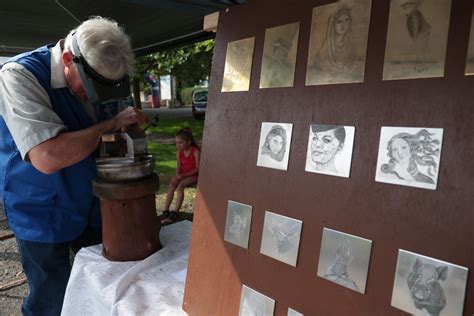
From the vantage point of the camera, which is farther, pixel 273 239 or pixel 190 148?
pixel 190 148

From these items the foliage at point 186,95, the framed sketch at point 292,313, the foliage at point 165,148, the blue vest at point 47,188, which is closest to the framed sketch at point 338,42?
the framed sketch at point 292,313

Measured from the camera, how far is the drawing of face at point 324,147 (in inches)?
29.0

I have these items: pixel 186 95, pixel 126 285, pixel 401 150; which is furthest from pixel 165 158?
pixel 186 95

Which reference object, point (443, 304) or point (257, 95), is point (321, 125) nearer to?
point (257, 95)

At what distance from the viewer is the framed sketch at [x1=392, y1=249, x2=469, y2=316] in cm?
58

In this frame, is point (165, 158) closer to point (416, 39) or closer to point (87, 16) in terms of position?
point (87, 16)

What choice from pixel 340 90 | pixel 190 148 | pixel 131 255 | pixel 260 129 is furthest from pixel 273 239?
pixel 190 148

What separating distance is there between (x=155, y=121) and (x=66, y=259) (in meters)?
0.66

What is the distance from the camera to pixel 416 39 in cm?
63

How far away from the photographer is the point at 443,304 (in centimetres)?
60

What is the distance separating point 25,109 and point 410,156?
1.08 m

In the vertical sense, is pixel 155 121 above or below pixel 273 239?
above

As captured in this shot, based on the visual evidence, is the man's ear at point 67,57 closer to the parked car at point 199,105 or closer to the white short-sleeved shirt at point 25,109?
the white short-sleeved shirt at point 25,109

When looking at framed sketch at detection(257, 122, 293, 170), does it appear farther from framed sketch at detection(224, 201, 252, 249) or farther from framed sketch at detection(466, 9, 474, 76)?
framed sketch at detection(466, 9, 474, 76)
